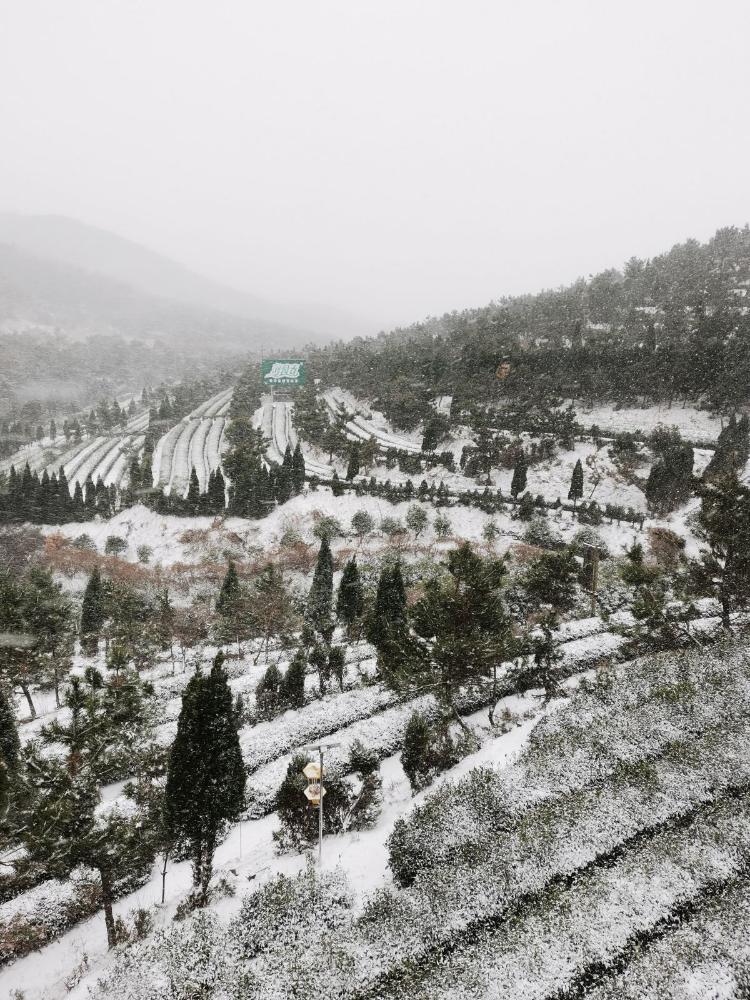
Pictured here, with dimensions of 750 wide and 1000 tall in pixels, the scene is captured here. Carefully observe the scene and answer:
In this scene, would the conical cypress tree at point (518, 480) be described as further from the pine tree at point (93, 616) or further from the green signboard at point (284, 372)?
the green signboard at point (284, 372)

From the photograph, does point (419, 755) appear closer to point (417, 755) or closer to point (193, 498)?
point (417, 755)

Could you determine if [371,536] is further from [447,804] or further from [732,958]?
[732,958]

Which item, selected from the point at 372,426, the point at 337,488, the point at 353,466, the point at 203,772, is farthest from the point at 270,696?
the point at 372,426

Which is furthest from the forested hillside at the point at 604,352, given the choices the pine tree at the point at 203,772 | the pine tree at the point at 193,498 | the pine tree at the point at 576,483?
the pine tree at the point at 203,772

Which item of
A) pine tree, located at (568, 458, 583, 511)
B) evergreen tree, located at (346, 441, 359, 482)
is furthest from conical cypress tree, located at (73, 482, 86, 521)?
pine tree, located at (568, 458, 583, 511)

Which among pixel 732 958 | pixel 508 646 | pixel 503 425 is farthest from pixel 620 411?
pixel 732 958

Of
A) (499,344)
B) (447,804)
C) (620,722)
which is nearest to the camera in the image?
(447,804)
